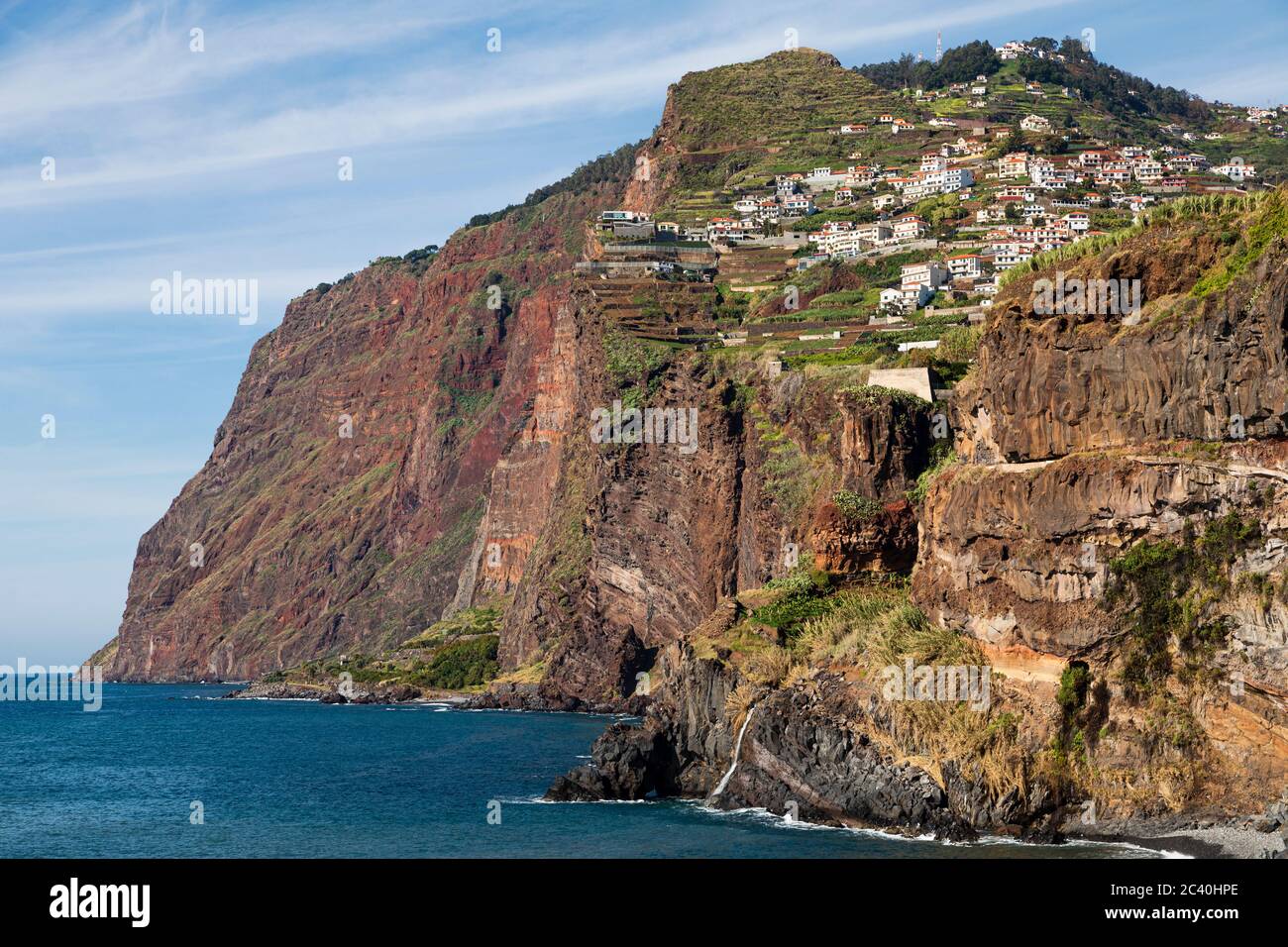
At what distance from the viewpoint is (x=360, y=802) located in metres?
67.5

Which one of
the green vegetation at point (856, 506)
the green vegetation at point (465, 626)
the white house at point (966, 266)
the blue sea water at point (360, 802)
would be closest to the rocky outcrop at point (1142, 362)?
the green vegetation at point (856, 506)

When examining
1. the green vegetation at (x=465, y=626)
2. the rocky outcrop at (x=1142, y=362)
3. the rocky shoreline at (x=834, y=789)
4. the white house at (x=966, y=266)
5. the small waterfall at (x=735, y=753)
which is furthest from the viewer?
the green vegetation at (x=465, y=626)

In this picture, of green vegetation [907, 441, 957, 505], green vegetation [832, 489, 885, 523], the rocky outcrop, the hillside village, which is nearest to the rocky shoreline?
green vegetation [832, 489, 885, 523]

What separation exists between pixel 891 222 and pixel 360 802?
83352 millimetres

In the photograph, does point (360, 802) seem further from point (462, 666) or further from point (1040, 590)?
point (462, 666)

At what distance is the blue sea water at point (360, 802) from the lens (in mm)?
50375

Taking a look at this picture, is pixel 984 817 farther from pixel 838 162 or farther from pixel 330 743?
pixel 838 162

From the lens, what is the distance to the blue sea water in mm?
50375

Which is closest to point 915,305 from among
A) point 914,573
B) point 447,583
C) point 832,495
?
point 832,495

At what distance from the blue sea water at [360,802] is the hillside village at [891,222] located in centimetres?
3044

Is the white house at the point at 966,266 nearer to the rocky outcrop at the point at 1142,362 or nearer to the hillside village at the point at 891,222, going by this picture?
the hillside village at the point at 891,222

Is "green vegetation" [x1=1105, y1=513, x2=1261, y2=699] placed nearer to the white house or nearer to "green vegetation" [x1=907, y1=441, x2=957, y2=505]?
"green vegetation" [x1=907, y1=441, x2=957, y2=505]

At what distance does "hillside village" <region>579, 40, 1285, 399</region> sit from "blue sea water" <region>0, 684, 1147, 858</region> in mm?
30439

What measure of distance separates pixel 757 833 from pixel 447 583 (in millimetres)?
148429
